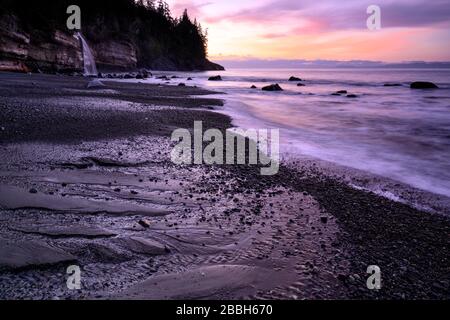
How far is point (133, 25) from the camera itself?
65.8 meters

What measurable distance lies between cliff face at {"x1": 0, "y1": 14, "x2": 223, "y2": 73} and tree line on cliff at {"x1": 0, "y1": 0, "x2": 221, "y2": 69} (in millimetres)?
646

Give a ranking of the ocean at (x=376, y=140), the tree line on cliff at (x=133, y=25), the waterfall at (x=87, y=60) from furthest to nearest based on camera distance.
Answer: the waterfall at (x=87, y=60) → the tree line on cliff at (x=133, y=25) → the ocean at (x=376, y=140)

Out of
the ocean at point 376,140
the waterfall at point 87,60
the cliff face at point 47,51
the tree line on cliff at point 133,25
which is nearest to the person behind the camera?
the ocean at point 376,140

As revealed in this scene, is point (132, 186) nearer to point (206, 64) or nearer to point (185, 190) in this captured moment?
point (185, 190)

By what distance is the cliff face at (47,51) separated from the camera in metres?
22.9

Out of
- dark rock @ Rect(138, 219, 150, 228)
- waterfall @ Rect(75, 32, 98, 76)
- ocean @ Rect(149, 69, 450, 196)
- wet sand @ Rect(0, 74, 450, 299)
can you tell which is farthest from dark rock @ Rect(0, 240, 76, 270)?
waterfall @ Rect(75, 32, 98, 76)

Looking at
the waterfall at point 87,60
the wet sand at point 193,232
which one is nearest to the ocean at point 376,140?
the wet sand at point 193,232

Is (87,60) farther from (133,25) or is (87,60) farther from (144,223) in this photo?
(144,223)

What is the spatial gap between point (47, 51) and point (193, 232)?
31.1m

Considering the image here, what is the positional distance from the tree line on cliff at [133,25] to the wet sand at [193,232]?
80.9ft

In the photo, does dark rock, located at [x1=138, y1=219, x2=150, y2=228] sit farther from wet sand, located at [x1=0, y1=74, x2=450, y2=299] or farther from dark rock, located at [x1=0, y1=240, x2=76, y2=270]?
dark rock, located at [x1=0, y1=240, x2=76, y2=270]

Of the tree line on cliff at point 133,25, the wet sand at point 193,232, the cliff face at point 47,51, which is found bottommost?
the wet sand at point 193,232

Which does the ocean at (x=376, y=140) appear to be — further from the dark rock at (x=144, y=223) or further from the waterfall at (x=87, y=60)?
the waterfall at (x=87, y=60)
